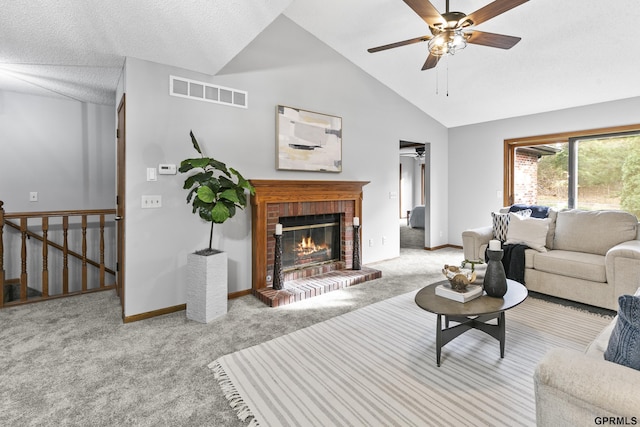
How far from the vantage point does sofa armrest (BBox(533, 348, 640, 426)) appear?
90 centimetres

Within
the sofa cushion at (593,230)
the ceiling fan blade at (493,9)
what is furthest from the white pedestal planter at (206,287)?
the sofa cushion at (593,230)

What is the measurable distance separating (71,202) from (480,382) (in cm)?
496

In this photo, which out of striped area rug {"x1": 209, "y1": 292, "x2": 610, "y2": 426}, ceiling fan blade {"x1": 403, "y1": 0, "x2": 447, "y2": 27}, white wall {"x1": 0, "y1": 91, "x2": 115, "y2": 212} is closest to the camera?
striped area rug {"x1": 209, "y1": 292, "x2": 610, "y2": 426}

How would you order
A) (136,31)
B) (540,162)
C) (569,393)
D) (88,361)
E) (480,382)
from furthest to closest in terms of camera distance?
(540,162), (136,31), (88,361), (480,382), (569,393)

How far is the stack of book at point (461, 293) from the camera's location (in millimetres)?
2150

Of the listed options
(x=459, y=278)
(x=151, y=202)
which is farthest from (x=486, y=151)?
(x=151, y=202)

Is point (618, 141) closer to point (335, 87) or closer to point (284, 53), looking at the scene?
point (335, 87)

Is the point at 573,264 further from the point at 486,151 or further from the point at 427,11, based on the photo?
the point at 486,151

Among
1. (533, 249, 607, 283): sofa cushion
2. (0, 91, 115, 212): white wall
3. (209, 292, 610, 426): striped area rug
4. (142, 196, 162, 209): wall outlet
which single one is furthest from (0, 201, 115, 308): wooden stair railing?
(533, 249, 607, 283): sofa cushion

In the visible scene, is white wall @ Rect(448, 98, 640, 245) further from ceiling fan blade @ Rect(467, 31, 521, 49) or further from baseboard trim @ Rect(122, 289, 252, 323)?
baseboard trim @ Rect(122, 289, 252, 323)

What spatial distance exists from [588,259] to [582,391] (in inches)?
115

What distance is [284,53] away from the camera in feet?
12.9

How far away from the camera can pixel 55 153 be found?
13.2 feet

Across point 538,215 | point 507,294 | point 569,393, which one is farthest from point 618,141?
point 569,393
